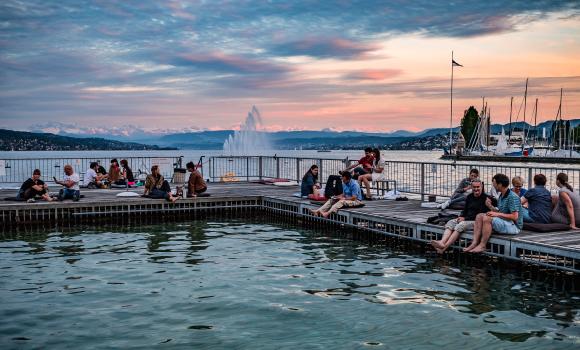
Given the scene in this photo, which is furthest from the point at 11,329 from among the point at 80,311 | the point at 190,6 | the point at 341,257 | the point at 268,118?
the point at 268,118

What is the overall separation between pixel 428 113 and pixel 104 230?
2744 inches

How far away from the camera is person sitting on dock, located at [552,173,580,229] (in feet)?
41.3

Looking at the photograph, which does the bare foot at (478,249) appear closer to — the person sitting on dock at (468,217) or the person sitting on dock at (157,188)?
the person sitting on dock at (468,217)

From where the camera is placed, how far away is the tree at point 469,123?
148 m

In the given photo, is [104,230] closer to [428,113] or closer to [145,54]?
[145,54]

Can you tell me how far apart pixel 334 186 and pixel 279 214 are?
301 centimetres

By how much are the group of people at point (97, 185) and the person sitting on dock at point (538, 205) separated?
11228 mm

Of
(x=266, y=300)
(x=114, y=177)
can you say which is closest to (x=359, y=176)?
(x=266, y=300)

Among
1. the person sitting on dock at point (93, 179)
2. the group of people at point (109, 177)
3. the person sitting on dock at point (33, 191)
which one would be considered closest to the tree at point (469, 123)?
the group of people at point (109, 177)

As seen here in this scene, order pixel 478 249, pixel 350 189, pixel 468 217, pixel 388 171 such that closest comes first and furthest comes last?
pixel 478 249 < pixel 468 217 < pixel 350 189 < pixel 388 171

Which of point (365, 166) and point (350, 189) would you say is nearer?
point (350, 189)

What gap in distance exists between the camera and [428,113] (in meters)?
82.2

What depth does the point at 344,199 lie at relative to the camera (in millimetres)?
17734

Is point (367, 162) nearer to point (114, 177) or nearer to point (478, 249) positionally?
point (478, 249)
